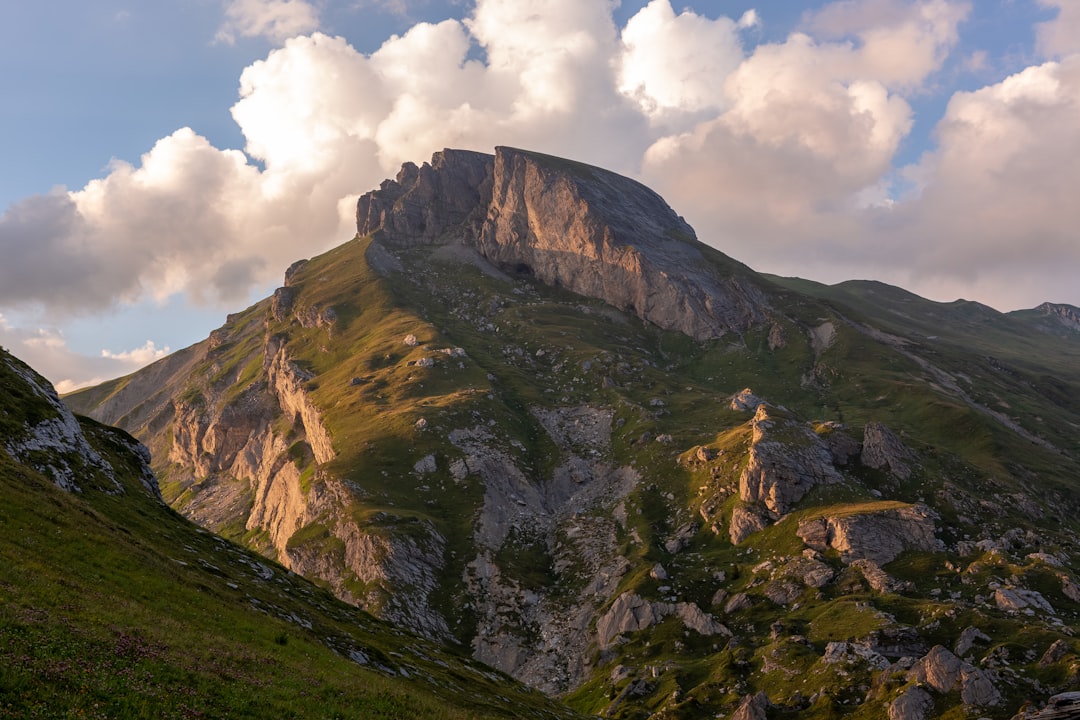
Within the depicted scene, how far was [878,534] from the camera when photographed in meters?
149

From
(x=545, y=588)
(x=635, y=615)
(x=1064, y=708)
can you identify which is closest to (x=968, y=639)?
(x=635, y=615)

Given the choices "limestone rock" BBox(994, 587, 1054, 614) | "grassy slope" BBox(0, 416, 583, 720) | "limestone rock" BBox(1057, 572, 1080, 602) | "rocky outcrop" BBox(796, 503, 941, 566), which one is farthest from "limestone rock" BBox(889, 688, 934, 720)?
"grassy slope" BBox(0, 416, 583, 720)

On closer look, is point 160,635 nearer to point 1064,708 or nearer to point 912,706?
point 1064,708

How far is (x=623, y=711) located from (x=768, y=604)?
40.4 metres

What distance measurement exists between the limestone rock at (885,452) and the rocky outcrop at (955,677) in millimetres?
82181

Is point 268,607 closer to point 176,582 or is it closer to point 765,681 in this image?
point 176,582

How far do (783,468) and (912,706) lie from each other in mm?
80040

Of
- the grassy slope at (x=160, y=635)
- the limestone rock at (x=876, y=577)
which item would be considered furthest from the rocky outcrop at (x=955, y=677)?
the grassy slope at (x=160, y=635)

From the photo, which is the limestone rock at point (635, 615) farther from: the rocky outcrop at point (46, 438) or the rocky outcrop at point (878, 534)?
the rocky outcrop at point (46, 438)

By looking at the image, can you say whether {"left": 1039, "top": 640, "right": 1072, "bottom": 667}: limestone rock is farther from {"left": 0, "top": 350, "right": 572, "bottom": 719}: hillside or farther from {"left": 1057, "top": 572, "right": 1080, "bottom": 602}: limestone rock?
{"left": 0, "top": 350, "right": 572, "bottom": 719}: hillside

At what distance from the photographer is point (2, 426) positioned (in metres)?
59.1

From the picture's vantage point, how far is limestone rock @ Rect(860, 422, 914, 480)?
6959 inches

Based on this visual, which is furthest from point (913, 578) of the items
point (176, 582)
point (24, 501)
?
point (24, 501)

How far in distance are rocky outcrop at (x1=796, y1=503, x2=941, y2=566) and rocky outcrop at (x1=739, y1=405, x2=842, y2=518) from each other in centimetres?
1500
